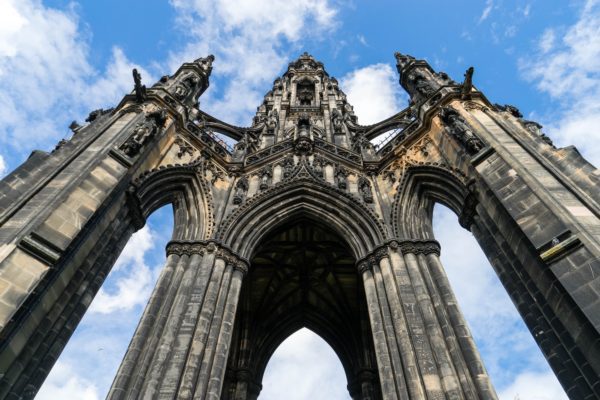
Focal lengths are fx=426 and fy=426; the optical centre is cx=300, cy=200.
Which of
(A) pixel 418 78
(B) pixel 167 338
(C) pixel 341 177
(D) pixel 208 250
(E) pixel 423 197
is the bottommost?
(B) pixel 167 338

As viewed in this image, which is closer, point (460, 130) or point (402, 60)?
point (460, 130)

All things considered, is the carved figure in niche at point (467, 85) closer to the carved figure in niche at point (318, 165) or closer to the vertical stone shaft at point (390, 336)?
the carved figure in niche at point (318, 165)

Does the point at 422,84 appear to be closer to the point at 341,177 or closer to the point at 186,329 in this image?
the point at 341,177

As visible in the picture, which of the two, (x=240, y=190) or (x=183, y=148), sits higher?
(x=183, y=148)

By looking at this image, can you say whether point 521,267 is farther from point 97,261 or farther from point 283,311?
point 283,311

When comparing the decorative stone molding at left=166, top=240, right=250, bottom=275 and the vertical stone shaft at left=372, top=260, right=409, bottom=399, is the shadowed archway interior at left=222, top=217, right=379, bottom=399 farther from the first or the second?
the vertical stone shaft at left=372, top=260, right=409, bottom=399

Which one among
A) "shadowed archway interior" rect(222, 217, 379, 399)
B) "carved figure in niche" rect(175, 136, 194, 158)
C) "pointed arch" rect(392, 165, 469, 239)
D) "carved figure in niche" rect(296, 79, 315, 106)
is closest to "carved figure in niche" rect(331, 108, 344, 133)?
"carved figure in niche" rect(296, 79, 315, 106)

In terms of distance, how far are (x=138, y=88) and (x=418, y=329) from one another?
9195 millimetres

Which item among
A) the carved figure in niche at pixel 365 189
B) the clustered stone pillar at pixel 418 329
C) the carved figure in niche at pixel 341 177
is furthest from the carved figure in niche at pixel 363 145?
the clustered stone pillar at pixel 418 329

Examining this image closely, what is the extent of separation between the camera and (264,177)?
12906 millimetres

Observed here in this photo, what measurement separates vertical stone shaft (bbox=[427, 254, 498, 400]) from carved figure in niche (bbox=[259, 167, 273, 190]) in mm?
4999

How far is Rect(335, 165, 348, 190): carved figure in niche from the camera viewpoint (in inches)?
481

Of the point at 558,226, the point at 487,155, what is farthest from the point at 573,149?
the point at 558,226

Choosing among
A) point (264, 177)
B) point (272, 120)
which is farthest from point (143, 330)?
point (272, 120)
